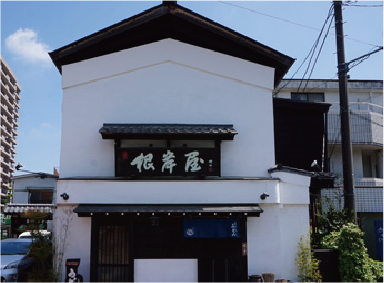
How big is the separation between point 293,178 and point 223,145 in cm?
298

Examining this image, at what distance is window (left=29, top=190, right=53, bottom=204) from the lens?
3575 centimetres

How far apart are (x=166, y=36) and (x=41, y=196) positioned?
25268 mm

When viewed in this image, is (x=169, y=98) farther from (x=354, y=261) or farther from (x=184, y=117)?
(x=354, y=261)

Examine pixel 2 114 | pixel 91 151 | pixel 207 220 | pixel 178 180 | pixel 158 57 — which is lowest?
pixel 207 220

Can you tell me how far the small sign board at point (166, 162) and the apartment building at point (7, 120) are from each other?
70.3 metres

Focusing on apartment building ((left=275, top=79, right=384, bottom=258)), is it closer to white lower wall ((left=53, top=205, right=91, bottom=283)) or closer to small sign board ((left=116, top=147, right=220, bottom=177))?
Result: small sign board ((left=116, top=147, right=220, bottom=177))

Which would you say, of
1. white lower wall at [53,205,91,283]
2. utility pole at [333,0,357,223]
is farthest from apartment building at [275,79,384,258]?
white lower wall at [53,205,91,283]

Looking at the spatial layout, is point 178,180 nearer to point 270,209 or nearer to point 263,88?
point 270,209

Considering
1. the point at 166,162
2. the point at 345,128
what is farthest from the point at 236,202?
the point at 345,128

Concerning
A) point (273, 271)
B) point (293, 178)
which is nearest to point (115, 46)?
point (293, 178)

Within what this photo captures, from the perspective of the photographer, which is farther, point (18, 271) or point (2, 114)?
point (2, 114)

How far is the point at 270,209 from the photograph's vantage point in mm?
15016

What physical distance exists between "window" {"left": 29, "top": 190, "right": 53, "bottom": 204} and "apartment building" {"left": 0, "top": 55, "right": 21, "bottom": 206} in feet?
150

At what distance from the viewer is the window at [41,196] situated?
117 feet
